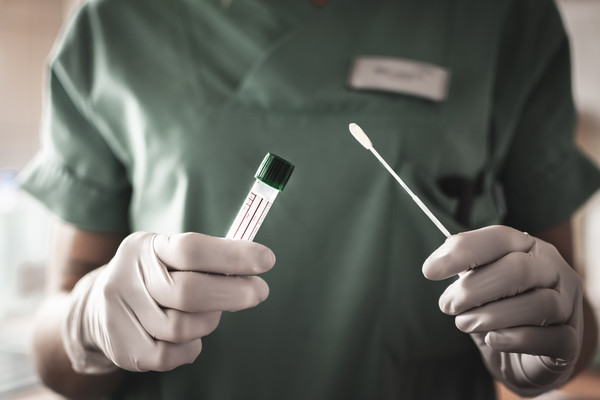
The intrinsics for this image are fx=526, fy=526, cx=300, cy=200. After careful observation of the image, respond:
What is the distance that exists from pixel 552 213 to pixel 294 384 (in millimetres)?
352

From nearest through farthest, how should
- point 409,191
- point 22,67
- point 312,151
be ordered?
point 409,191 → point 312,151 → point 22,67

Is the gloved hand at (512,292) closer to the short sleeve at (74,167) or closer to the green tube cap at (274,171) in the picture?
the green tube cap at (274,171)

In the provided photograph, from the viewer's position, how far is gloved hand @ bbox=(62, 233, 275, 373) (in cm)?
38

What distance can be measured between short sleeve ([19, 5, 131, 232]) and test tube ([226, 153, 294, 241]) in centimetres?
28

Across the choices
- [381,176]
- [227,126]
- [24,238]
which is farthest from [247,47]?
[24,238]

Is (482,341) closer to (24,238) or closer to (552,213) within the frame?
(552,213)

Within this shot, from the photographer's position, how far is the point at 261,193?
1.23 feet

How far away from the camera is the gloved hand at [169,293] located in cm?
38

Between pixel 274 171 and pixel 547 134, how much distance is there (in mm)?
391

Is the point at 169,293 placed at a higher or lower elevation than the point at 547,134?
lower

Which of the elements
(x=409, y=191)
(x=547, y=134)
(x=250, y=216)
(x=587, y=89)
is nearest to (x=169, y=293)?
(x=250, y=216)

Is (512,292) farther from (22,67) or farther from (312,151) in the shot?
(22,67)

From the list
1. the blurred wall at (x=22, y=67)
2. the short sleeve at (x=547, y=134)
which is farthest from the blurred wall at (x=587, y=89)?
the blurred wall at (x=22, y=67)

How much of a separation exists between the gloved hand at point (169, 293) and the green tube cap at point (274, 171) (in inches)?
1.9
